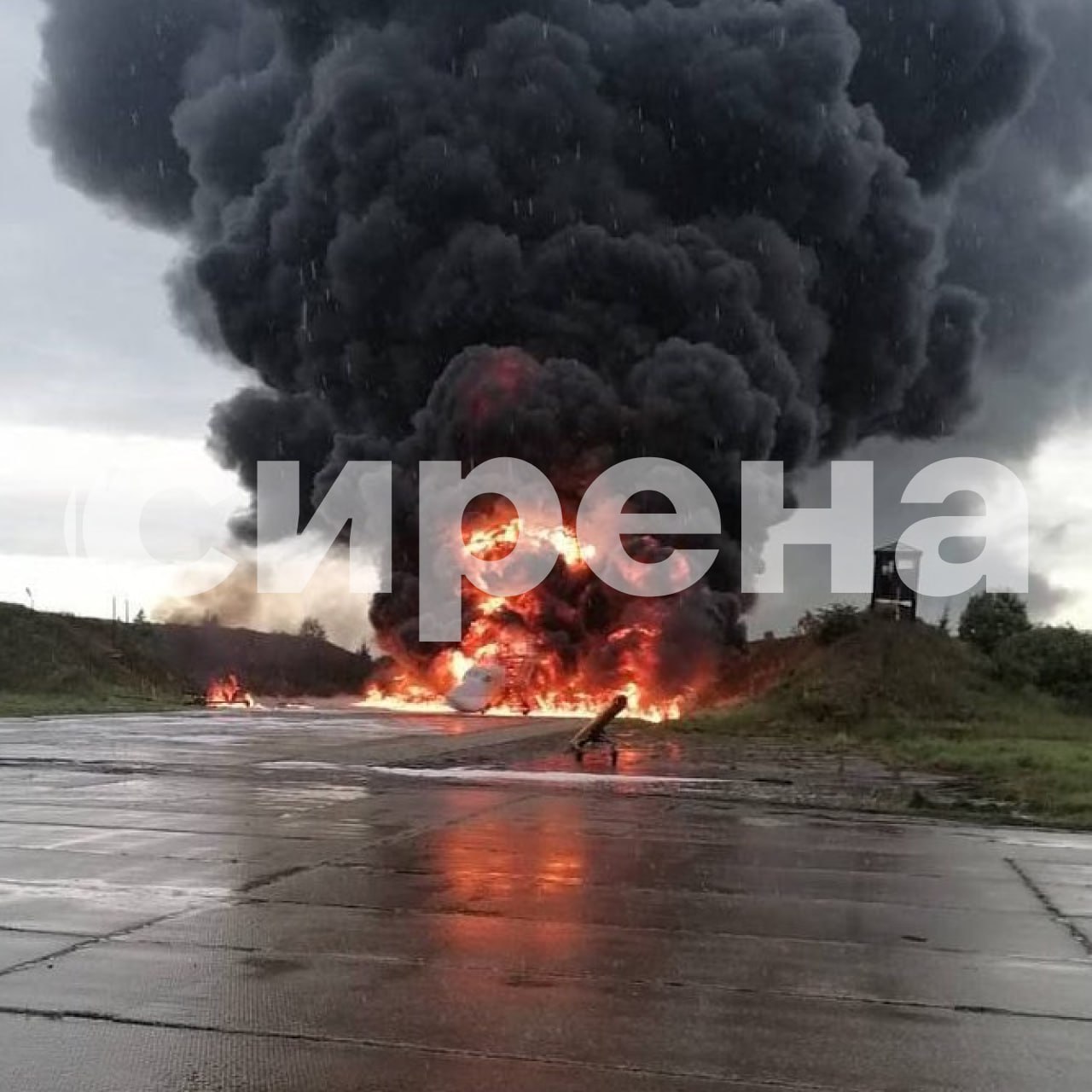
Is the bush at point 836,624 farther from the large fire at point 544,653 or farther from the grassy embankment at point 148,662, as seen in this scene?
the grassy embankment at point 148,662

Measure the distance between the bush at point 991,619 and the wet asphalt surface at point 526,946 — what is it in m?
31.8

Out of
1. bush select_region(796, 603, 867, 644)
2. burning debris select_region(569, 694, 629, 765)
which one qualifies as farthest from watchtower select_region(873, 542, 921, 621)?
burning debris select_region(569, 694, 629, 765)

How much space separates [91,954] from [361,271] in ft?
131

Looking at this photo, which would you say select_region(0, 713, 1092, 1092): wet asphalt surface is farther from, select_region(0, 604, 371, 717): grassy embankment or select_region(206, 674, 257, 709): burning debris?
select_region(0, 604, 371, 717): grassy embankment

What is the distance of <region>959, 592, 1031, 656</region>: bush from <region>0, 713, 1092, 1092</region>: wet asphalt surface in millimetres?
31828

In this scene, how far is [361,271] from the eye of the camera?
1768 inches

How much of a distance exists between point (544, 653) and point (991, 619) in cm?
1621

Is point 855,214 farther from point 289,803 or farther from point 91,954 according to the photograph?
point 91,954

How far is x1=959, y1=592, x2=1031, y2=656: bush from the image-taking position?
145 feet

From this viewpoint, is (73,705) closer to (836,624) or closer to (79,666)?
(79,666)

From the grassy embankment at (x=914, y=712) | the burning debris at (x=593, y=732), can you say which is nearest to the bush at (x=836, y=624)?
the grassy embankment at (x=914, y=712)

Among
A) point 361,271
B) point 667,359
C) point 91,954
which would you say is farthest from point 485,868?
point 361,271

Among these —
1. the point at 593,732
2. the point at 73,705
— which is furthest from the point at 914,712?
the point at 73,705

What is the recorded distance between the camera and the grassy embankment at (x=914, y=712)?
23.5 metres
